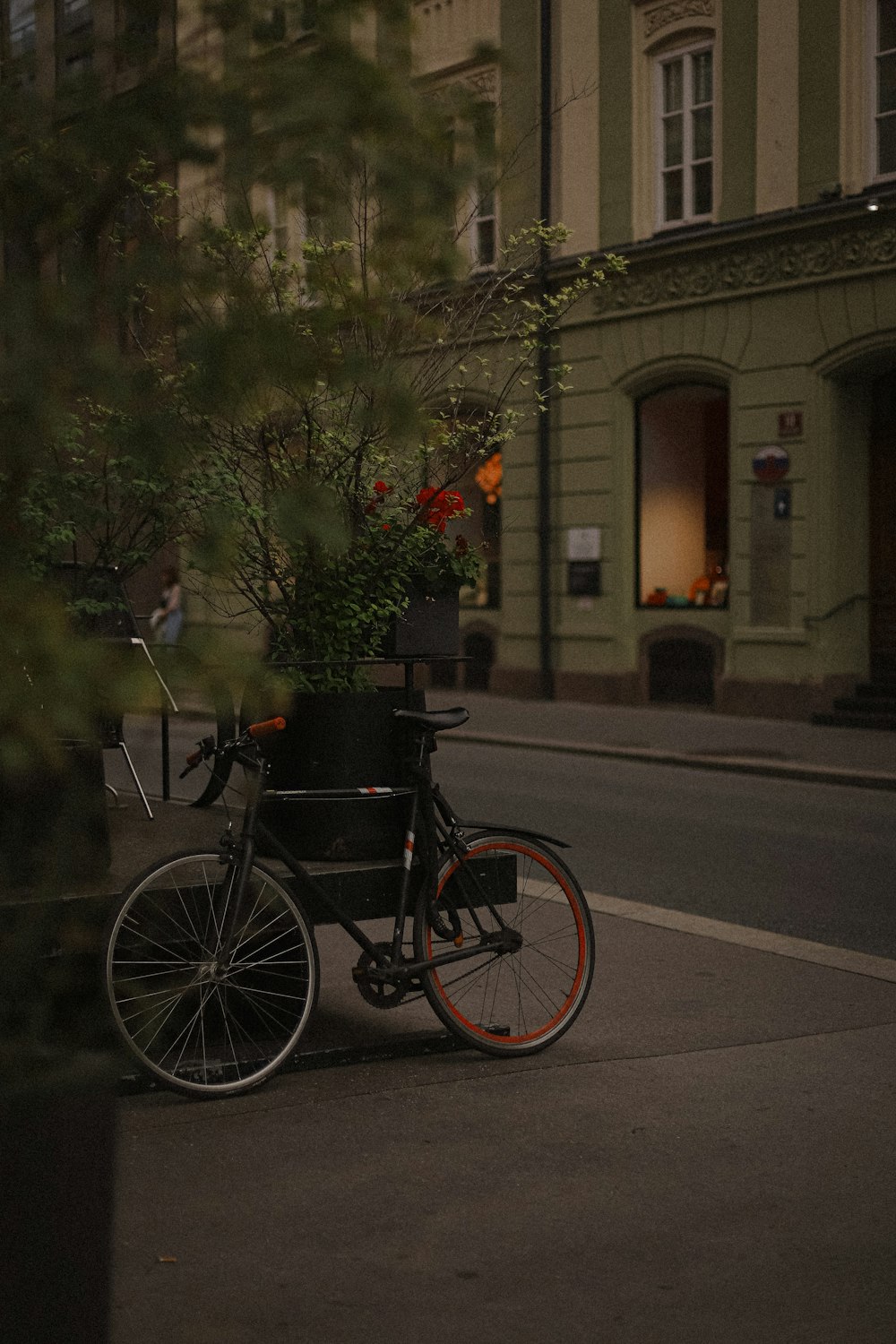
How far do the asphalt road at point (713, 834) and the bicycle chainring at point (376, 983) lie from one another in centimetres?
286

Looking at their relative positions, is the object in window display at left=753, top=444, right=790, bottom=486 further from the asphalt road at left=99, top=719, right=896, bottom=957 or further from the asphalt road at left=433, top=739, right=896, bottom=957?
the asphalt road at left=433, top=739, right=896, bottom=957

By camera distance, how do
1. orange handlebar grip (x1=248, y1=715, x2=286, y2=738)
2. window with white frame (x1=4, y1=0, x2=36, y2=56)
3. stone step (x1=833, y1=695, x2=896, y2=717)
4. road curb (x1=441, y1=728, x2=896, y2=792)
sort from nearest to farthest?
window with white frame (x1=4, y1=0, x2=36, y2=56), orange handlebar grip (x1=248, y1=715, x2=286, y2=738), road curb (x1=441, y1=728, x2=896, y2=792), stone step (x1=833, y1=695, x2=896, y2=717)

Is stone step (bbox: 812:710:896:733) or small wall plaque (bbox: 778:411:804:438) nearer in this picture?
stone step (bbox: 812:710:896:733)

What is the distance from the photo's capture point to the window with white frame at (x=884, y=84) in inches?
711

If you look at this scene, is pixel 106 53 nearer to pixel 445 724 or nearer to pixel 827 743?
pixel 445 724

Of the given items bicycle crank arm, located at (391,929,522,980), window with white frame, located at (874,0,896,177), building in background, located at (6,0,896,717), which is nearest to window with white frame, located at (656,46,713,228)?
building in background, located at (6,0,896,717)

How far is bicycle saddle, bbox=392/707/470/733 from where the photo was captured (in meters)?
5.39

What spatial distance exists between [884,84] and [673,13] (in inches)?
133

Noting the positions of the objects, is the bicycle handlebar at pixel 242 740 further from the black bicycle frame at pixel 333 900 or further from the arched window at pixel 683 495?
the arched window at pixel 683 495

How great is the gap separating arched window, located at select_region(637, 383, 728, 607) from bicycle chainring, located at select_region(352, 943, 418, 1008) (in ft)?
51.3

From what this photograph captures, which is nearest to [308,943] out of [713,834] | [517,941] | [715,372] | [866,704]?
[517,941]

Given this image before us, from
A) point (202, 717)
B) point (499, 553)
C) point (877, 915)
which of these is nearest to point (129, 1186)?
point (202, 717)

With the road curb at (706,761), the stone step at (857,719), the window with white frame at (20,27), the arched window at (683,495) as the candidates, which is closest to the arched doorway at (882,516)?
the stone step at (857,719)

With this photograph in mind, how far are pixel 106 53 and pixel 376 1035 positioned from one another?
4429 mm
